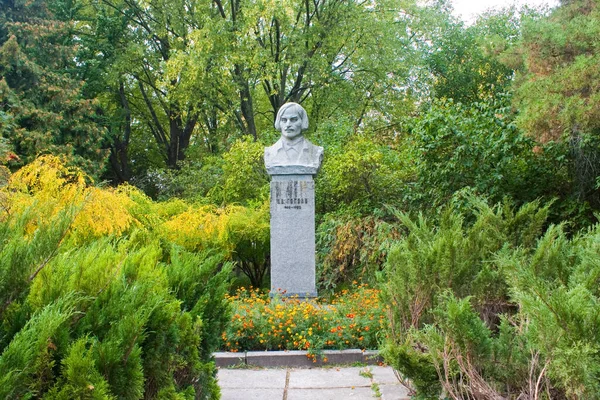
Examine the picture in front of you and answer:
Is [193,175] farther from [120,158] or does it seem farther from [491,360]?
[491,360]

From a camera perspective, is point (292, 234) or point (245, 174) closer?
point (292, 234)

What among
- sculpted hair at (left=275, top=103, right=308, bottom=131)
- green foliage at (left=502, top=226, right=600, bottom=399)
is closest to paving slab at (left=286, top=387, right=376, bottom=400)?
green foliage at (left=502, top=226, right=600, bottom=399)

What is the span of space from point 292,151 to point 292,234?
117cm

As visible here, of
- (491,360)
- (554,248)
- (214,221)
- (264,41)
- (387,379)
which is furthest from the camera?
(264,41)

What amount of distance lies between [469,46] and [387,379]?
66.7 feet

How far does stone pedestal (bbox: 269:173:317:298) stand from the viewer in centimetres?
839

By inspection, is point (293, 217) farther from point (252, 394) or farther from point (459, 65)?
point (459, 65)

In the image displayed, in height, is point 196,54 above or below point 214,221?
above

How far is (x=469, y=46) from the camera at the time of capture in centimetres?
2311

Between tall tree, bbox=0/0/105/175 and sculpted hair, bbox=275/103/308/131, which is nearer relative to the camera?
sculpted hair, bbox=275/103/308/131

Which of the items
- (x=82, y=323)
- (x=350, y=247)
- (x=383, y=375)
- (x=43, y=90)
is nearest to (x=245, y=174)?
(x=350, y=247)

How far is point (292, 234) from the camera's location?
27.7 ft

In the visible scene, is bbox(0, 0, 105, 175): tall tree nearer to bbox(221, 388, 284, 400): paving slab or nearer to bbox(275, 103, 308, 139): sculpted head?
bbox(275, 103, 308, 139): sculpted head

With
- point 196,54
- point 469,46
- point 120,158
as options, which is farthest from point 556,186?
point 120,158
